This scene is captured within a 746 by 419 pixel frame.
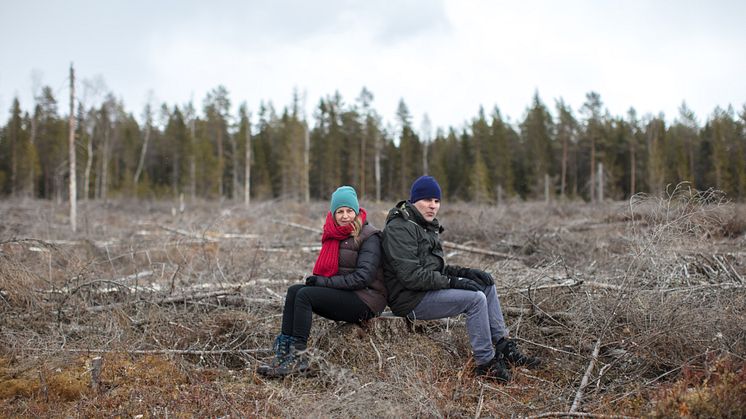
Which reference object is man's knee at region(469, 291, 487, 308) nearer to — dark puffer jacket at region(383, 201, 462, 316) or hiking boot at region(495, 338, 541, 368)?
dark puffer jacket at region(383, 201, 462, 316)

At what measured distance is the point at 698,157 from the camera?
39000 millimetres

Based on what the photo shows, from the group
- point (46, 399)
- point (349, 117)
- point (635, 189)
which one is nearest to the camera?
point (46, 399)

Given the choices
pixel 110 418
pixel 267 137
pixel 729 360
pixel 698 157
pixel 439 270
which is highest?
pixel 267 137

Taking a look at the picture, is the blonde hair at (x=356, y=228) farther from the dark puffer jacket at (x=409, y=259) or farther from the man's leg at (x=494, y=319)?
the man's leg at (x=494, y=319)

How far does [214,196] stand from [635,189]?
33590mm

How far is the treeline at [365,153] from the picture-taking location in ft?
118

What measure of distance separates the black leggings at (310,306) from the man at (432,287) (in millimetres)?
372

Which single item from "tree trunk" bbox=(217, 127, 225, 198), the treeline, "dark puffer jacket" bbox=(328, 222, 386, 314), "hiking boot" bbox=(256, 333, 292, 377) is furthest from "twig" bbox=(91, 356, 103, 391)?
"tree trunk" bbox=(217, 127, 225, 198)

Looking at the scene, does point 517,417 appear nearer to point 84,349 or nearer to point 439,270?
point 439,270

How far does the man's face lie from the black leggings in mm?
945

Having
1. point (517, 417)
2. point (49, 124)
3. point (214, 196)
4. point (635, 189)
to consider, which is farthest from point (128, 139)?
point (517, 417)

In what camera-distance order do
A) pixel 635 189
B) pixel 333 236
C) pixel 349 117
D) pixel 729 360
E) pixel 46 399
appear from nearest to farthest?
pixel 729 360 → pixel 46 399 → pixel 333 236 → pixel 635 189 → pixel 349 117

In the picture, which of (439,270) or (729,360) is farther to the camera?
(439,270)

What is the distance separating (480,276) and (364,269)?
1037mm
